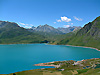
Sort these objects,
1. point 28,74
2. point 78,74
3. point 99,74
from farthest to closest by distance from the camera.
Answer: point 28,74 < point 78,74 < point 99,74

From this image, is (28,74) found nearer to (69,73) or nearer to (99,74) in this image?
(69,73)

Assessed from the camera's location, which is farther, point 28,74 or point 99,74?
point 28,74

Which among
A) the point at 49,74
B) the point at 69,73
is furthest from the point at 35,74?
the point at 69,73

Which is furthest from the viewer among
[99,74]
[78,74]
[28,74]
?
[28,74]

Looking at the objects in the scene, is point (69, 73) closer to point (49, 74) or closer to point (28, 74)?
point (49, 74)

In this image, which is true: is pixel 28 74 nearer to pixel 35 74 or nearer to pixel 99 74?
pixel 35 74

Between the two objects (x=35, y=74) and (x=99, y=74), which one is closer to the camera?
(x=99, y=74)

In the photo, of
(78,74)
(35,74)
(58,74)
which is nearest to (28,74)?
A: (35,74)

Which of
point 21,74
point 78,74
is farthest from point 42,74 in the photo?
point 78,74
